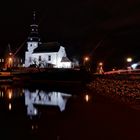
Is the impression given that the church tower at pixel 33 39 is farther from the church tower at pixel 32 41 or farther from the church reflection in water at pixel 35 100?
the church reflection in water at pixel 35 100

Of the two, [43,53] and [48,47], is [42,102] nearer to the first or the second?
[43,53]

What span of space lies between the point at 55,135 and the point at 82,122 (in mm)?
2457

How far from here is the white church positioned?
87312 millimetres

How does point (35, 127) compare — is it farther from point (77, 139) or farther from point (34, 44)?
point (34, 44)

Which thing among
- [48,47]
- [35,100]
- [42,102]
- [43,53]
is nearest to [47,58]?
[43,53]

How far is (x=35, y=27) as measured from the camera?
3868 inches

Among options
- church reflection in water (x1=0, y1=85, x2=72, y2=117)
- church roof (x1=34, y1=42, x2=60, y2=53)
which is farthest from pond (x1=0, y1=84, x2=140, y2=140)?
church roof (x1=34, y1=42, x2=60, y2=53)

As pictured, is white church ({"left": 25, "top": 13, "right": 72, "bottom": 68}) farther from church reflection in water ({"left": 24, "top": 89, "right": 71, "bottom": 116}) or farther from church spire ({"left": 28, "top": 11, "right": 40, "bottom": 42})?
church reflection in water ({"left": 24, "top": 89, "right": 71, "bottom": 116})

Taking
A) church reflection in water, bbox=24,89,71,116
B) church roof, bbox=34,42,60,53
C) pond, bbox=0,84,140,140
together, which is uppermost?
church roof, bbox=34,42,60,53

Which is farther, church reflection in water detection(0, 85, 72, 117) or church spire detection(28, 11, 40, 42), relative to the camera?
church spire detection(28, 11, 40, 42)

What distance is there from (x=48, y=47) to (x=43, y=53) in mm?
2752

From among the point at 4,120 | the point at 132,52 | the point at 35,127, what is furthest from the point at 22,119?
the point at 132,52

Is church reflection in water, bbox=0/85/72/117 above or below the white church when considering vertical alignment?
below

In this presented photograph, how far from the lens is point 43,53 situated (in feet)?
299
